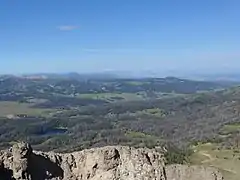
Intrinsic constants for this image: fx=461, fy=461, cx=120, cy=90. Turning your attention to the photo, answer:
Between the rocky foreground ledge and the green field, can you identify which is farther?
the green field

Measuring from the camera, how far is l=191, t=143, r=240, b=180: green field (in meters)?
113

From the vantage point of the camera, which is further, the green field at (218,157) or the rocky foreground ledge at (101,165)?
the green field at (218,157)

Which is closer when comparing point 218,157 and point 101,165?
point 101,165

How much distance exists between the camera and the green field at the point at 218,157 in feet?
370

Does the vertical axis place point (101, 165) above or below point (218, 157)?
above

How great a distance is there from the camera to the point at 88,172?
38938 millimetres

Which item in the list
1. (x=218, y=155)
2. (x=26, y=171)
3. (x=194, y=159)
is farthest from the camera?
(x=218, y=155)

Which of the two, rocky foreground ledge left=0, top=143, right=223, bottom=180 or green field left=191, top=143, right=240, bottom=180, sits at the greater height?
rocky foreground ledge left=0, top=143, right=223, bottom=180

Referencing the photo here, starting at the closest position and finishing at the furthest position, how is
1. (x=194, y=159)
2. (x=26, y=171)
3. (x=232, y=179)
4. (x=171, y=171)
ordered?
(x=26, y=171)
(x=171, y=171)
(x=232, y=179)
(x=194, y=159)

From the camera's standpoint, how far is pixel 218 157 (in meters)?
134

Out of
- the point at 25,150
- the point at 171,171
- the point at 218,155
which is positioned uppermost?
the point at 25,150

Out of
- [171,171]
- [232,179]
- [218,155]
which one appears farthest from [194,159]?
[171,171]

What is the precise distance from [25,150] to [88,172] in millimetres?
6081

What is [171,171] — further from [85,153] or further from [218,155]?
[218,155]
